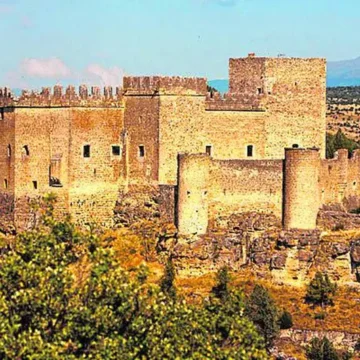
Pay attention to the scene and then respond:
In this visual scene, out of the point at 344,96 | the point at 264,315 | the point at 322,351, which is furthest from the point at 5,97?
the point at 344,96

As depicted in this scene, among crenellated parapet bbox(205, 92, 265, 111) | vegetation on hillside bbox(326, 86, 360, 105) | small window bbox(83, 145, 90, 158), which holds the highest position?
vegetation on hillside bbox(326, 86, 360, 105)

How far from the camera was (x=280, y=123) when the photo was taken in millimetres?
49156

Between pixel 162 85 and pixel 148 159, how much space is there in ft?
10.0

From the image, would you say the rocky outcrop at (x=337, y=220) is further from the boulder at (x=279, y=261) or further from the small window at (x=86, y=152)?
the small window at (x=86, y=152)

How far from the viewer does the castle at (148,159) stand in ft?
151

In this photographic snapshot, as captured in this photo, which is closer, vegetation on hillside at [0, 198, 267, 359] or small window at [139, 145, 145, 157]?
vegetation on hillside at [0, 198, 267, 359]

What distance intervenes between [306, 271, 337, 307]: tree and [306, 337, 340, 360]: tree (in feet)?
9.06

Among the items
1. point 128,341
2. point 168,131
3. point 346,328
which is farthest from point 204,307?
point 168,131

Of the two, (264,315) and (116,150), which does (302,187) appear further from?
(116,150)

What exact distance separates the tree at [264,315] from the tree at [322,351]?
1.45m

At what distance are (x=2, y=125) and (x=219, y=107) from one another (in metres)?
9.05

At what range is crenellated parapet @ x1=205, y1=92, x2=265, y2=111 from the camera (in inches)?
1891

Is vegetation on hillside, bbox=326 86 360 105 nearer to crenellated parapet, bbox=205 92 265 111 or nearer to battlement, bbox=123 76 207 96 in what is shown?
crenellated parapet, bbox=205 92 265 111

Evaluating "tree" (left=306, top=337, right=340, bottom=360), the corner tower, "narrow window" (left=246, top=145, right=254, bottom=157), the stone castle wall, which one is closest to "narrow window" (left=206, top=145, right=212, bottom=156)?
the stone castle wall
